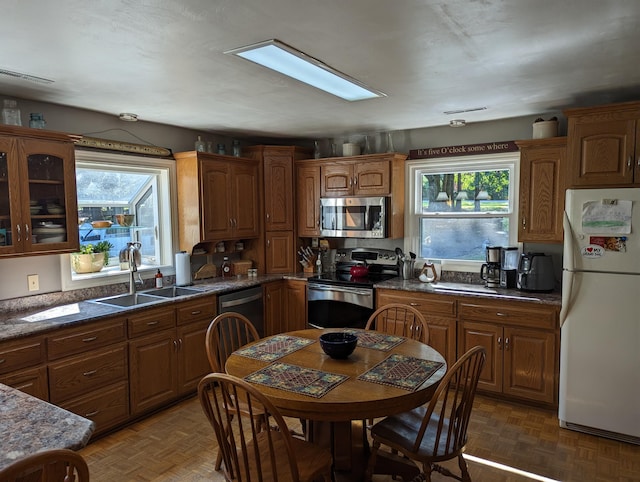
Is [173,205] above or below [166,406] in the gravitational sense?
above

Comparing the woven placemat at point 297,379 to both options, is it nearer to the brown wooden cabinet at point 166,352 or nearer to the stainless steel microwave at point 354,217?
the brown wooden cabinet at point 166,352

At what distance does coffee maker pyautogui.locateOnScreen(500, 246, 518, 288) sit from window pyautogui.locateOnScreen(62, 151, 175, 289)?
9.95 ft

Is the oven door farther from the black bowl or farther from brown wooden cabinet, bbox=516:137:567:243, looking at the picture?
the black bowl

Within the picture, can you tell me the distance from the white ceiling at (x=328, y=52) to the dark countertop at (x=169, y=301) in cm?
148

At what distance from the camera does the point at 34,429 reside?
1.39 metres

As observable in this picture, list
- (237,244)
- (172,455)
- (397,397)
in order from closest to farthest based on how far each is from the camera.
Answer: (397,397)
(172,455)
(237,244)

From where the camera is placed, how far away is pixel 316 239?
505cm

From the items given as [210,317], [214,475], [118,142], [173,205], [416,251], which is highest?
[118,142]

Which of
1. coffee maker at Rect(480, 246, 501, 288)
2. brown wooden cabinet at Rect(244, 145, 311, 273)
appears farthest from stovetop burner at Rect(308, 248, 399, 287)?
coffee maker at Rect(480, 246, 501, 288)

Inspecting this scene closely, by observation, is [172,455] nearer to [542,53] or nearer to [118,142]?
[118,142]

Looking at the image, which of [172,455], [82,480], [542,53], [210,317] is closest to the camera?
[82,480]

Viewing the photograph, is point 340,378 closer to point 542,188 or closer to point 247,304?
point 247,304

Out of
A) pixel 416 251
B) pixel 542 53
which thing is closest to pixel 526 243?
pixel 416 251

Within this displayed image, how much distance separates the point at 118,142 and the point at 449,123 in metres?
2.93
